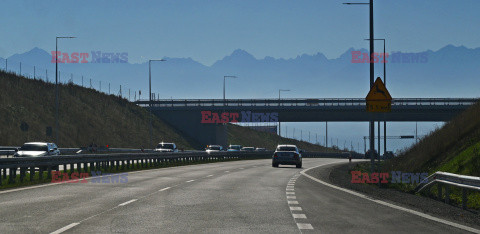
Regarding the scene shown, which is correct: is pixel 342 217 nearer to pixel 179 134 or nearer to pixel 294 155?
pixel 294 155

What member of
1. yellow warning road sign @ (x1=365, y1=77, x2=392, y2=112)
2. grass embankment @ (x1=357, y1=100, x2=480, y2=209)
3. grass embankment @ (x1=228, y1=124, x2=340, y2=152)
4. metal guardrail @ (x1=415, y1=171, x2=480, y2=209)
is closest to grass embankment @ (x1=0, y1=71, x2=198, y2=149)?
grass embankment @ (x1=228, y1=124, x2=340, y2=152)

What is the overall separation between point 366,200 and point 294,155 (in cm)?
2702

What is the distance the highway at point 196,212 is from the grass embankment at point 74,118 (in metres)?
46.2

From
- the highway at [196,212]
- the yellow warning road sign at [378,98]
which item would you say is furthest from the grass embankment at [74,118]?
the highway at [196,212]

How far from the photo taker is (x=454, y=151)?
26078 mm

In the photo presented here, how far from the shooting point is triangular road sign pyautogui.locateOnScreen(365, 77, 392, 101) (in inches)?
892

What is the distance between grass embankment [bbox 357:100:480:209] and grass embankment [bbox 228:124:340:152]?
95.4 m

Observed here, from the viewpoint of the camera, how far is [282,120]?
282ft

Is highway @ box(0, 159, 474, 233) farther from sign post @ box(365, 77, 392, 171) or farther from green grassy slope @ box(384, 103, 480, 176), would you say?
green grassy slope @ box(384, 103, 480, 176)

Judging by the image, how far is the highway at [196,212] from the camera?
12008 mm

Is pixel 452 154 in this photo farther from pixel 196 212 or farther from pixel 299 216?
pixel 196 212

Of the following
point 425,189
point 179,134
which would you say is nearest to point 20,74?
point 179,134

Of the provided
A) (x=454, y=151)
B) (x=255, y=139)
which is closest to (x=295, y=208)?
(x=454, y=151)

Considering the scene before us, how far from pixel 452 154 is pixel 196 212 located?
1368 cm
